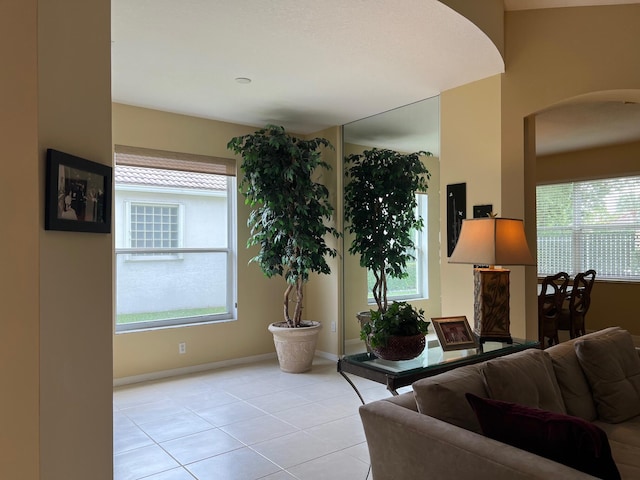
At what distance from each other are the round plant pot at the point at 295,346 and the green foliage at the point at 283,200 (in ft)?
1.67

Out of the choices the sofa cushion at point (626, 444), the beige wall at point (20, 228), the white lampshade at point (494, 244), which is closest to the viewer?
the beige wall at point (20, 228)

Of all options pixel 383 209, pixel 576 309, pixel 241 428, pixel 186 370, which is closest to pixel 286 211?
pixel 383 209

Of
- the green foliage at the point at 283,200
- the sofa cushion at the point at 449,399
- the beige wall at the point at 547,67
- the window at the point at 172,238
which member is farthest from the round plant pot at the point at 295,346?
the sofa cushion at the point at 449,399

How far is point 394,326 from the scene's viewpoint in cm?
221

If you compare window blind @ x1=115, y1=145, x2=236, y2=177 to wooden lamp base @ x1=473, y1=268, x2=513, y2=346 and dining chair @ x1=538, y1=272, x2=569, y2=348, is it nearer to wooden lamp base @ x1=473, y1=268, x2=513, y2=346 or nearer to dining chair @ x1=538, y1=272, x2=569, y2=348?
wooden lamp base @ x1=473, y1=268, x2=513, y2=346

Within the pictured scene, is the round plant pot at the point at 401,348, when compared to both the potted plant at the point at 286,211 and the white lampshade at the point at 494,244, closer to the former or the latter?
the white lampshade at the point at 494,244

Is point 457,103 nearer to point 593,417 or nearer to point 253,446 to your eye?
point 593,417

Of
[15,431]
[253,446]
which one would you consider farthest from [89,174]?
[253,446]

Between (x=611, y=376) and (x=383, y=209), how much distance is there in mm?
2815

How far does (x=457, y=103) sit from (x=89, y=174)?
304 centimetres

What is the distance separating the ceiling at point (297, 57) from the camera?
8.54 ft

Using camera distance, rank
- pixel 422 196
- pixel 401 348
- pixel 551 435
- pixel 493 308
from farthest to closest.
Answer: pixel 422 196
pixel 493 308
pixel 401 348
pixel 551 435

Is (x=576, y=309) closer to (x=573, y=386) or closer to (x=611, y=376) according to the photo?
(x=611, y=376)

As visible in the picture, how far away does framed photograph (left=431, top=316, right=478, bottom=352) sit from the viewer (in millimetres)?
2498
